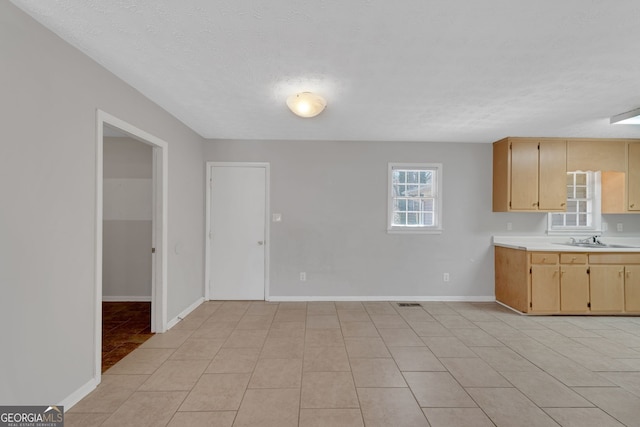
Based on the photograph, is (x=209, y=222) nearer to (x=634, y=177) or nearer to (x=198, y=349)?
(x=198, y=349)

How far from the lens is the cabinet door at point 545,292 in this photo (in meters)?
3.94

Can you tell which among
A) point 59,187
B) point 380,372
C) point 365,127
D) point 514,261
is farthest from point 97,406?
point 514,261

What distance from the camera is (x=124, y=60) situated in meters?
2.25

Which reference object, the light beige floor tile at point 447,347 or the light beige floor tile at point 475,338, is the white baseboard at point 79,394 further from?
the light beige floor tile at point 475,338

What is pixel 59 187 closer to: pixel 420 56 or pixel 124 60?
pixel 124 60

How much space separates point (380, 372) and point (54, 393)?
7.57 ft

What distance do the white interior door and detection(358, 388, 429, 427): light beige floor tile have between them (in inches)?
106

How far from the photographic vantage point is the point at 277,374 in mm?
2490

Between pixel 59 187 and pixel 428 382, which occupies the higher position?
pixel 59 187

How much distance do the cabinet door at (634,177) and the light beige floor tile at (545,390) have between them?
11.7 ft

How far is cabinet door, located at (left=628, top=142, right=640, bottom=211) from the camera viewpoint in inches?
170

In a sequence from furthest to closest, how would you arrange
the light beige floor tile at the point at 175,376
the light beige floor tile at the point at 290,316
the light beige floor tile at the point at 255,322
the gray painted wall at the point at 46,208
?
the light beige floor tile at the point at 290,316
the light beige floor tile at the point at 255,322
the light beige floor tile at the point at 175,376
the gray painted wall at the point at 46,208

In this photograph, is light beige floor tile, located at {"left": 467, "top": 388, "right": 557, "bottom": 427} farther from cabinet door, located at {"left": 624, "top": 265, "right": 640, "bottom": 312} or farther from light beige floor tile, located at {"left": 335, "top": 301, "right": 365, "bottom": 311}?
cabinet door, located at {"left": 624, "top": 265, "right": 640, "bottom": 312}

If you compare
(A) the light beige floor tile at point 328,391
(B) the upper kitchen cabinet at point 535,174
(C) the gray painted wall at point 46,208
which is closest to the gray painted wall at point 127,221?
(C) the gray painted wall at point 46,208
